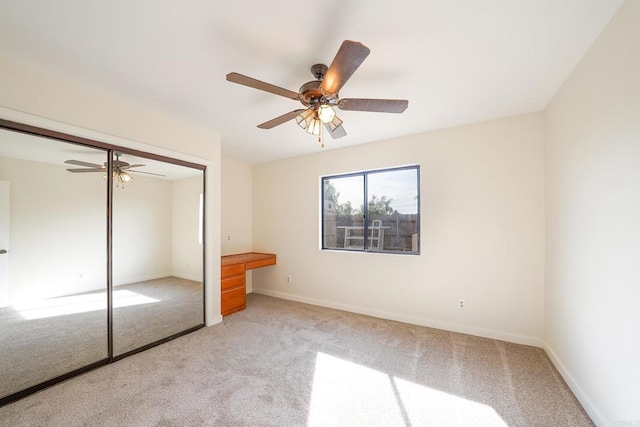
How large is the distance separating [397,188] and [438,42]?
85.6 inches

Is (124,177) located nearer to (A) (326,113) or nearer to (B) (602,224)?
(A) (326,113)

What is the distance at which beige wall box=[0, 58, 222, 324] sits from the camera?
1.98m

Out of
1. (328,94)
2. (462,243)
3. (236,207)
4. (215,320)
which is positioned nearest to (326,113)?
(328,94)

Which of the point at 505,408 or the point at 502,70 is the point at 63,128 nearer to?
the point at 502,70

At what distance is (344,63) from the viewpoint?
146 cm

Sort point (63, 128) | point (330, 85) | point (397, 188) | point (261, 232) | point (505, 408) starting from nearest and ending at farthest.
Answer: point (330, 85)
point (505, 408)
point (63, 128)
point (397, 188)
point (261, 232)

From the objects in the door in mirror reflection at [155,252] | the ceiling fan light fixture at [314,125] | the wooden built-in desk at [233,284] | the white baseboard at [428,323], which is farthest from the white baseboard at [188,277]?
the ceiling fan light fixture at [314,125]

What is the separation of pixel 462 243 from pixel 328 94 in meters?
2.46

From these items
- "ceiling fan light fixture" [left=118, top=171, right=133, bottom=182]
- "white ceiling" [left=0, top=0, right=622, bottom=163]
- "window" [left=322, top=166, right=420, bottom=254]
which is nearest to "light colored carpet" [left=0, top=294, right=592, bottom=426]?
"window" [left=322, top=166, right=420, bottom=254]

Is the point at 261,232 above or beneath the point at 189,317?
above

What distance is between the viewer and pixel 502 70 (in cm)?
202

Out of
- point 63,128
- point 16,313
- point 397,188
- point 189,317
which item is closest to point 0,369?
point 16,313

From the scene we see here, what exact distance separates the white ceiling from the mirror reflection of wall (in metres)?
0.81

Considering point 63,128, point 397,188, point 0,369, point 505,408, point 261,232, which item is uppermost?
point 63,128
